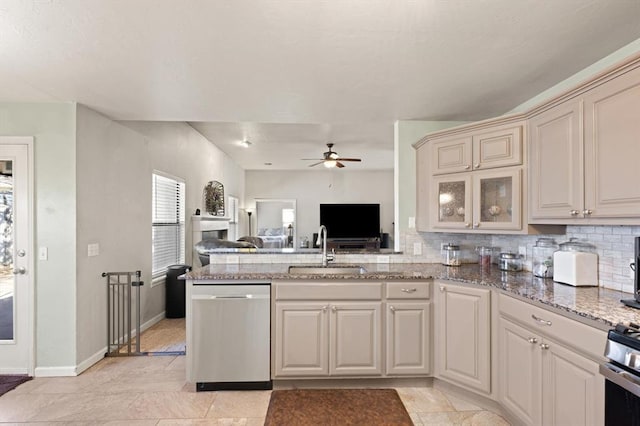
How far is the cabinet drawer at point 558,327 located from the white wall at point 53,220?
3457 millimetres

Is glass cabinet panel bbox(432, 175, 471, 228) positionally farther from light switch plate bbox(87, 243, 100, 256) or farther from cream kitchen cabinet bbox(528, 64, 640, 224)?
light switch plate bbox(87, 243, 100, 256)

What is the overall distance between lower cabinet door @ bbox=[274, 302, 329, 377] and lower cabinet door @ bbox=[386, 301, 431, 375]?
508 millimetres

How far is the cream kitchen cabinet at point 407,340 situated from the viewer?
264 cm

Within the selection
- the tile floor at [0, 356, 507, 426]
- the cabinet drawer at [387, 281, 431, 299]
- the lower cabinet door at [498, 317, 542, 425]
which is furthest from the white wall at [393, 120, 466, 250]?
the tile floor at [0, 356, 507, 426]

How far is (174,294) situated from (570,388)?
13.7 feet

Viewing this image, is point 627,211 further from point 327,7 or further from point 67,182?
point 67,182

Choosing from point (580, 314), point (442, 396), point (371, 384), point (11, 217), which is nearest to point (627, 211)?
point (580, 314)

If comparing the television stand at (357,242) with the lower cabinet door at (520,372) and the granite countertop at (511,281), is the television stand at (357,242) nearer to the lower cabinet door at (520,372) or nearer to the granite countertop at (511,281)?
the granite countertop at (511,281)

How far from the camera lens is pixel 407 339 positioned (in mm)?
2641

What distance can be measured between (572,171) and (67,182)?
12.5 feet

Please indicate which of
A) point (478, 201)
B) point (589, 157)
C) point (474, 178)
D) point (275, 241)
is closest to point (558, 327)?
point (589, 157)

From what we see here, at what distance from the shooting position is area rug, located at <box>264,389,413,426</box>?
1.57 metres

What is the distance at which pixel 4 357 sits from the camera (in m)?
2.89

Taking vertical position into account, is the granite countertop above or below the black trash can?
above
